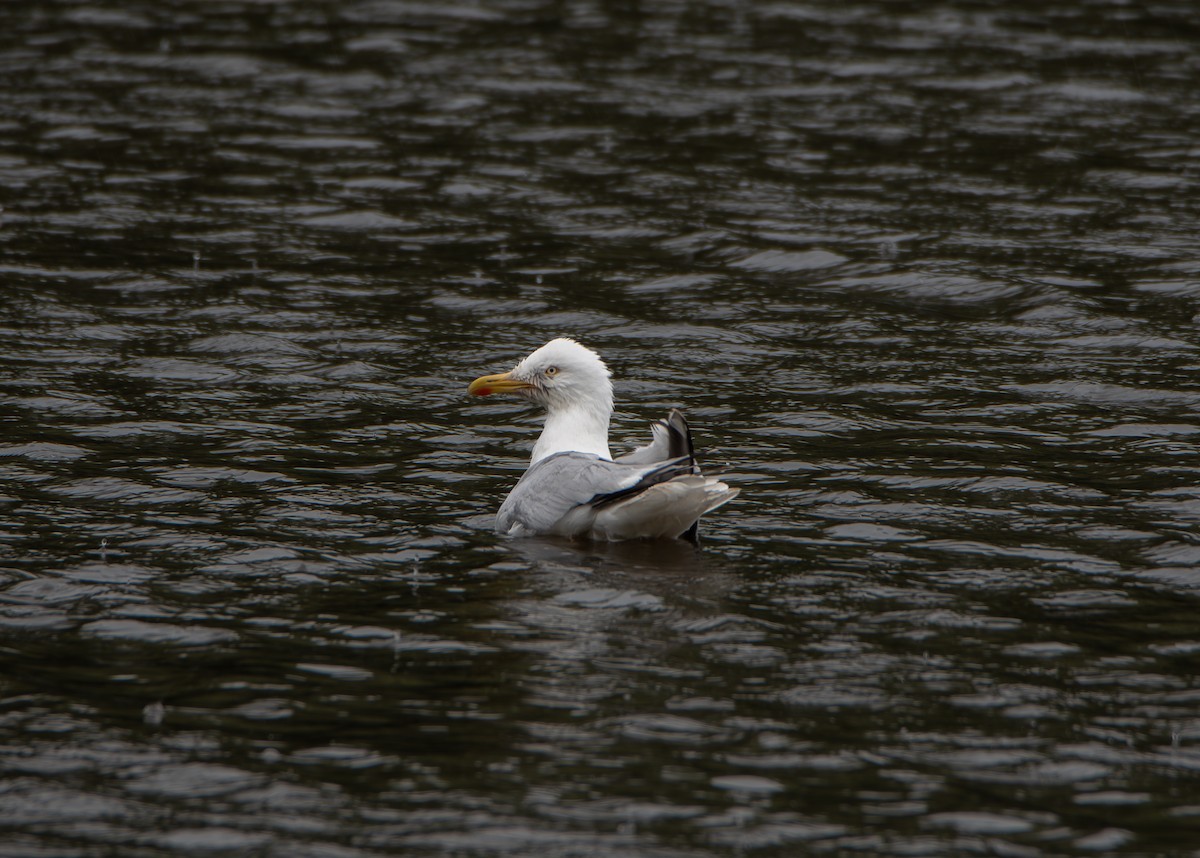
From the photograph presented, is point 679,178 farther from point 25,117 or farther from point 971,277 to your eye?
point 25,117

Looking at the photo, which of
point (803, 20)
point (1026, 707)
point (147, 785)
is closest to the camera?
point (147, 785)

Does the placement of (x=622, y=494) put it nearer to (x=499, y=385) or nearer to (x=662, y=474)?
(x=662, y=474)

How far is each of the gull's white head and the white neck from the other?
3cm

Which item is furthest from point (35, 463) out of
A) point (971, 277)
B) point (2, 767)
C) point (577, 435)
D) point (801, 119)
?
point (801, 119)

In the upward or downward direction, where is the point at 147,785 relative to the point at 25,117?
downward

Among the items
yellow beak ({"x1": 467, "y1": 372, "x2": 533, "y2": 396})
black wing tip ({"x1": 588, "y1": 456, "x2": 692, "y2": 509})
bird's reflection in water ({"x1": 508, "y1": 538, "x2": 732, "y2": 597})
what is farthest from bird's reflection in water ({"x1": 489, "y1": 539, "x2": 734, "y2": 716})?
yellow beak ({"x1": 467, "y1": 372, "x2": 533, "y2": 396})

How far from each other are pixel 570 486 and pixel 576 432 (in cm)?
85

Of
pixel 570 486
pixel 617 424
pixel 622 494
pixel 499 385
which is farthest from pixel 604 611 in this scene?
pixel 617 424

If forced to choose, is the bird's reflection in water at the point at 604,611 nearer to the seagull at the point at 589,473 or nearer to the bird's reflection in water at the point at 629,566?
the bird's reflection in water at the point at 629,566

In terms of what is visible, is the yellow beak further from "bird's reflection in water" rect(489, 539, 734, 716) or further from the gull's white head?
"bird's reflection in water" rect(489, 539, 734, 716)

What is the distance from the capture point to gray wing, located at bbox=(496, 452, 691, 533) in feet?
33.6

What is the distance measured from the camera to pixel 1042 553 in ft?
33.5

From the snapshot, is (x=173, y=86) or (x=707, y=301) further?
(x=173, y=86)

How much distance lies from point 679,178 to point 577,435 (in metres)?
8.82
